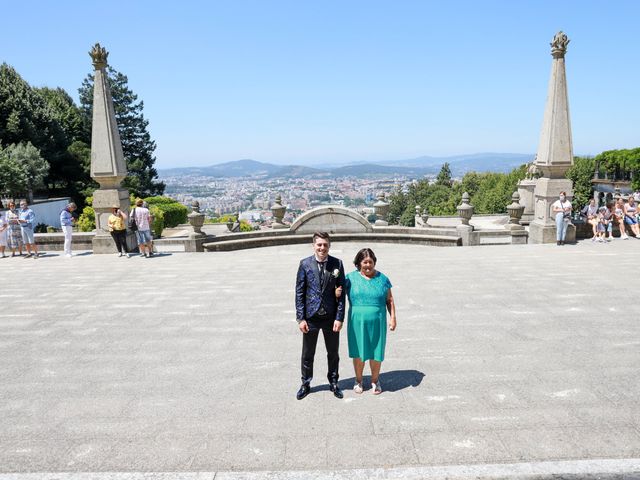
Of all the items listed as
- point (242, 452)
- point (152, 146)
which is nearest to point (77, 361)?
point (242, 452)

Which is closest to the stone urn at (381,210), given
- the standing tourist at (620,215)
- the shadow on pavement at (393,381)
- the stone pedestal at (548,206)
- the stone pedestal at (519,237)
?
the stone pedestal at (519,237)

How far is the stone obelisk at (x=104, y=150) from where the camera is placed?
13.5 m

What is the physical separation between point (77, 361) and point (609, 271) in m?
10.2

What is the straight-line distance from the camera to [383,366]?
577cm

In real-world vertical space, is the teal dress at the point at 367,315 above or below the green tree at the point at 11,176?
below

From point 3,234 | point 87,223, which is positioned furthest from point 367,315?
point 87,223

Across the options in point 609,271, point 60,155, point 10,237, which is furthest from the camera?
point 60,155

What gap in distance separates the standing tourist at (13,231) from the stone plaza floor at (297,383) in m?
4.50

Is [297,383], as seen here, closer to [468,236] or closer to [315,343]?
[315,343]

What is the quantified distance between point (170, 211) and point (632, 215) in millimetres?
27782

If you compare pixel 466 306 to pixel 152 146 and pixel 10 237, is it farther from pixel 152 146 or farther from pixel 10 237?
pixel 152 146

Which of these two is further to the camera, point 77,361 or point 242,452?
point 77,361

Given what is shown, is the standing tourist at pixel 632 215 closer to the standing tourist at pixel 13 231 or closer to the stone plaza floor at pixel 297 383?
the stone plaza floor at pixel 297 383

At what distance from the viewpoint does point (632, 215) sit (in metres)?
14.6
